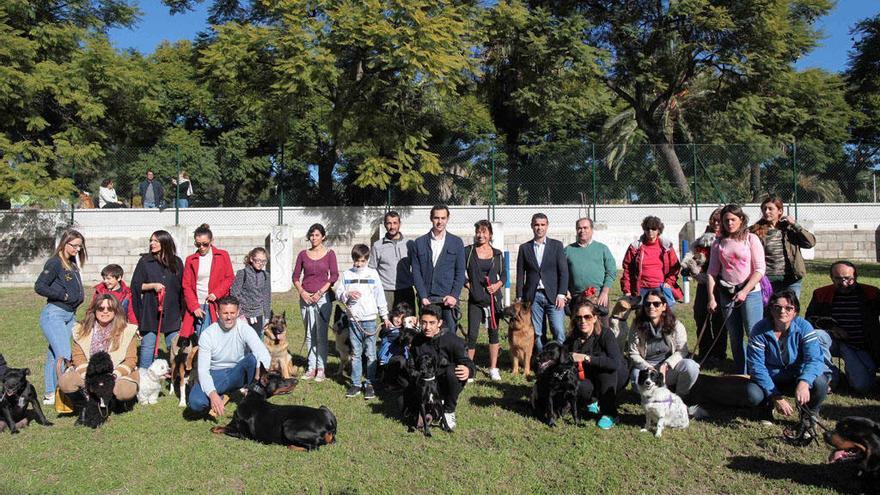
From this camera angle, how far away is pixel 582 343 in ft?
17.1

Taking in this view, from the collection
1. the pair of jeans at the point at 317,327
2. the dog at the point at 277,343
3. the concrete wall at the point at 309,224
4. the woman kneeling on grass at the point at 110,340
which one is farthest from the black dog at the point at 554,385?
the concrete wall at the point at 309,224

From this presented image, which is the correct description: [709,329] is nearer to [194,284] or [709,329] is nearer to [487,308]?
[487,308]

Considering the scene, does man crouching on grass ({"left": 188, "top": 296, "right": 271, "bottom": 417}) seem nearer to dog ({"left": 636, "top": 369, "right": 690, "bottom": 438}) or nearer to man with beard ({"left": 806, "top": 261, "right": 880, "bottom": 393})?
dog ({"left": 636, "top": 369, "right": 690, "bottom": 438})

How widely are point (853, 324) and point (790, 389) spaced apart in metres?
1.34

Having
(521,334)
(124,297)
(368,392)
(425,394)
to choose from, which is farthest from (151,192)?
(425,394)

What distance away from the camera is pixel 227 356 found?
217 inches

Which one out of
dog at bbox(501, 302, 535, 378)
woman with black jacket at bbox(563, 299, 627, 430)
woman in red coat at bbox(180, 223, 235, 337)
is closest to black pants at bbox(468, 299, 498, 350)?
dog at bbox(501, 302, 535, 378)

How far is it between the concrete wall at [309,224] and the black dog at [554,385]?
10212mm

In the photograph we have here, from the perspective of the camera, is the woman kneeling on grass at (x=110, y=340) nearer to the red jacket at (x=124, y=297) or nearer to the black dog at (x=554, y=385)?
the red jacket at (x=124, y=297)

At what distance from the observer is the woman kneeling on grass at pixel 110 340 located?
5574 millimetres

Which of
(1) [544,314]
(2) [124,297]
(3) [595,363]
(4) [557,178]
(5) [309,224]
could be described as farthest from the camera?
(4) [557,178]

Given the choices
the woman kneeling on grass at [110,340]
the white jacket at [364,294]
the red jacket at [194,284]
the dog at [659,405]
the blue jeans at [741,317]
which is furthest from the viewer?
the red jacket at [194,284]

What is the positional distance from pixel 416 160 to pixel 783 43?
44.0ft

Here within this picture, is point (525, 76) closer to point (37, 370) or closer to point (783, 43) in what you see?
point (783, 43)
